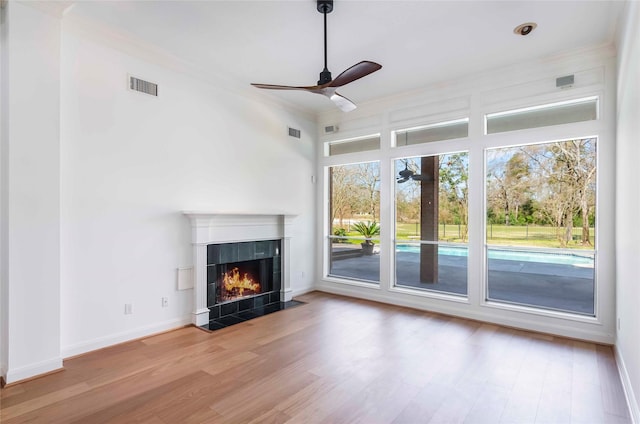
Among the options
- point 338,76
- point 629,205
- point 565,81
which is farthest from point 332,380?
point 565,81

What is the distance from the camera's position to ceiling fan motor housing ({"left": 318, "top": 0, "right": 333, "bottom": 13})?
2.96 meters

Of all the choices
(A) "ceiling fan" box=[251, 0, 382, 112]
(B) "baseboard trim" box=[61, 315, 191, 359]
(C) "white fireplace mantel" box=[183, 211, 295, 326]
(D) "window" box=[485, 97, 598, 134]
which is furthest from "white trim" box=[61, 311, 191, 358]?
(D) "window" box=[485, 97, 598, 134]

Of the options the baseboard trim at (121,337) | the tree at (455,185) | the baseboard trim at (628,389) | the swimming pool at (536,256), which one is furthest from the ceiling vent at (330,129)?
the baseboard trim at (628,389)

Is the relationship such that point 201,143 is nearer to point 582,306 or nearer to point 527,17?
point 527,17

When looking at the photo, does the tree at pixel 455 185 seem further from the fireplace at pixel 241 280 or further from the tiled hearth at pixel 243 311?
the fireplace at pixel 241 280

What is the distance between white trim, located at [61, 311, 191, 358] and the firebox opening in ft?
2.02

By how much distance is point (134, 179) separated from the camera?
12.5 ft

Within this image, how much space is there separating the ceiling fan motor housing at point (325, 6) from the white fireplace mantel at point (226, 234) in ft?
8.69

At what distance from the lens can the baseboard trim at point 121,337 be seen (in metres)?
3.32

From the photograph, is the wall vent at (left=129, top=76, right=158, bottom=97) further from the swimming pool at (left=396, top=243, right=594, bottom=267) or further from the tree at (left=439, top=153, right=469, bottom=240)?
the swimming pool at (left=396, top=243, right=594, bottom=267)

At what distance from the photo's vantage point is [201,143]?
449 cm

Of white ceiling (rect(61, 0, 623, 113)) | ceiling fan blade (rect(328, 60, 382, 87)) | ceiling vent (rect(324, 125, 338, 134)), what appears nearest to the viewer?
ceiling fan blade (rect(328, 60, 382, 87))

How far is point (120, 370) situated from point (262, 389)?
1.39 metres

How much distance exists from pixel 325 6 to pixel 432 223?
3.41 m
